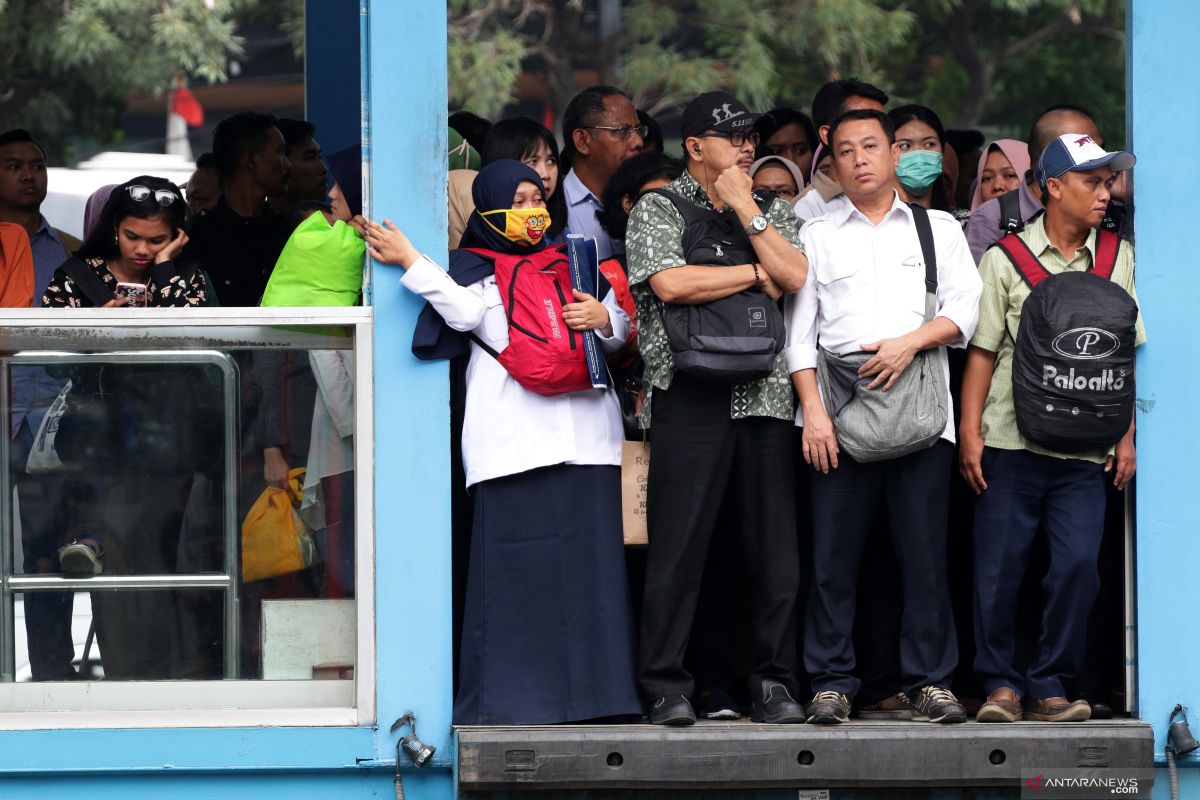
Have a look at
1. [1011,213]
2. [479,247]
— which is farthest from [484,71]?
[479,247]

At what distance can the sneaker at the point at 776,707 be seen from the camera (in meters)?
5.14

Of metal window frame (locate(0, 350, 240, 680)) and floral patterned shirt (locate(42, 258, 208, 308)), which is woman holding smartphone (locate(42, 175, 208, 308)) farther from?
metal window frame (locate(0, 350, 240, 680))

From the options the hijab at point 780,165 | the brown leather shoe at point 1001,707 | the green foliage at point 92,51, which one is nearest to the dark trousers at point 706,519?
the brown leather shoe at point 1001,707

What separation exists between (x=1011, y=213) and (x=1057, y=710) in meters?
1.63

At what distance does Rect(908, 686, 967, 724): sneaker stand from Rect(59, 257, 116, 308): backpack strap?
276cm

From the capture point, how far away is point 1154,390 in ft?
17.5

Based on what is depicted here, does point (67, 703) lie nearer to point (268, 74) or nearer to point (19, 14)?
point (19, 14)

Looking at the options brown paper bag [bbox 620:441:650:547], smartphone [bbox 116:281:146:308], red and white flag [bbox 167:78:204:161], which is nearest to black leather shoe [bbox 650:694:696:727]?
brown paper bag [bbox 620:441:650:547]

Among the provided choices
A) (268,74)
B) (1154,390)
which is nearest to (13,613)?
(1154,390)

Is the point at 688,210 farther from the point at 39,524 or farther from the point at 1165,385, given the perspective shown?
the point at 39,524

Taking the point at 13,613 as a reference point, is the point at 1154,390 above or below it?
above

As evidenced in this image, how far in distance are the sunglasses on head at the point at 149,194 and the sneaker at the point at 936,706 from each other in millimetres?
2796

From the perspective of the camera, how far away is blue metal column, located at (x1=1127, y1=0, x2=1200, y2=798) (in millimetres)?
5336

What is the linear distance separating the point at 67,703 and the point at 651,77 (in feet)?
43.4
